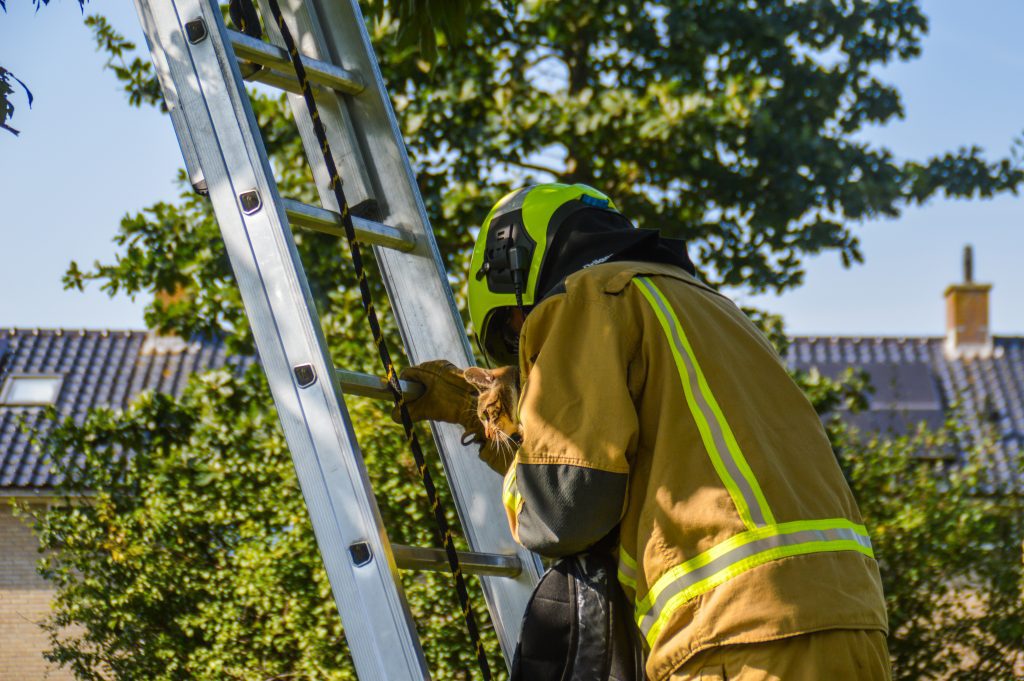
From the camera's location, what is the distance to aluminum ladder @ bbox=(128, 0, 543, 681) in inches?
86.2

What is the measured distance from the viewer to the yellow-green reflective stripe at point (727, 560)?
196 centimetres

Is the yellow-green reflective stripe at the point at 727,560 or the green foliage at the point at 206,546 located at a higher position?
the green foliage at the point at 206,546

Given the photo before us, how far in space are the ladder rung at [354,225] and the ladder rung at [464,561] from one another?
709 millimetres

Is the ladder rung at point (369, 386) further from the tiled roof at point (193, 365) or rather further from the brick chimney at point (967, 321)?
the brick chimney at point (967, 321)

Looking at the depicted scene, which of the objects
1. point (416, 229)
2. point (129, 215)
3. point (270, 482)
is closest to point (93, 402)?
point (129, 215)

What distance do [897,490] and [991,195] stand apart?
9.27 feet

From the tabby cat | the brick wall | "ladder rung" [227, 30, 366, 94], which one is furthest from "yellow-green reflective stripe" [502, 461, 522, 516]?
the brick wall

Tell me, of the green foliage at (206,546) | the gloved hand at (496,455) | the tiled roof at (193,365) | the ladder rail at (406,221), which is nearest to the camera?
the gloved hand at (496,455)

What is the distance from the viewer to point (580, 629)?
2164mm

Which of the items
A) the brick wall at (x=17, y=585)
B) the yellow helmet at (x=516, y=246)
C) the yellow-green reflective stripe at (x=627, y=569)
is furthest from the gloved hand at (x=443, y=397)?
the brick wall at (x=17, y=585)

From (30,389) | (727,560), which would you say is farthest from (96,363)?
(727,560)

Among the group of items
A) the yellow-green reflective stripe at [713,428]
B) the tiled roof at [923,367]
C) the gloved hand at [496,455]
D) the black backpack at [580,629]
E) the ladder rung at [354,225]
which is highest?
the tiled roof at [923,367]

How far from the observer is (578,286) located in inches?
84.0

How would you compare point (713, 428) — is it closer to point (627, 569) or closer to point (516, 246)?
point (627, 569)
